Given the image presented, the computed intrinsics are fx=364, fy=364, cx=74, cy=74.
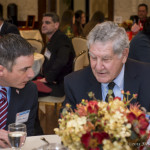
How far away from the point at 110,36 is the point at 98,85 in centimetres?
40

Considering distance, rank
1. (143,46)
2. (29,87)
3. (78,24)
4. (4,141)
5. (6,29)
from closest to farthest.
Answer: (4,141) → (29,87) → (143,46) → (6,29) → (78,24)

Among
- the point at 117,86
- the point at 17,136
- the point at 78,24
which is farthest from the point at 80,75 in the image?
the point at 78,24

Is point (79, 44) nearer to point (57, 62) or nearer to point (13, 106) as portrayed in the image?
point (57, 62)

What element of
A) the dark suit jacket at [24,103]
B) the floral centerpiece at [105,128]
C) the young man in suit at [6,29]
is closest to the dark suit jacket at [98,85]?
the dark suit jacket at [24,103]

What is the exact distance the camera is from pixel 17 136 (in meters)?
1.72

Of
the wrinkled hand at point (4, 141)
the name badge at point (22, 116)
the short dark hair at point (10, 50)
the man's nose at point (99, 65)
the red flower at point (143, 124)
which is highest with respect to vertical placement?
the short dark hair at point (10, 50)

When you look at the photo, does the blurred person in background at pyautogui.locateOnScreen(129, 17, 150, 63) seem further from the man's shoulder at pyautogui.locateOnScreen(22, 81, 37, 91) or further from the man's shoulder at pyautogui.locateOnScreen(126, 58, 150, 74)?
the man's shoulder at pyautogui.locateOnScreen(22, 81, 37, 91)

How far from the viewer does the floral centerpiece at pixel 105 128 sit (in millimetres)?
1349

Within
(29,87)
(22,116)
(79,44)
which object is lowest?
(79,44)

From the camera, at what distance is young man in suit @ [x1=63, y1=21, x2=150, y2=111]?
2236mm

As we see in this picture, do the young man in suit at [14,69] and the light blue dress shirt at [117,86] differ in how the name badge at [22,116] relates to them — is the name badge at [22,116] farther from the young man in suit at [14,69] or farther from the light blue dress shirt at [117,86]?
the light blue dress shirt at [117,86]

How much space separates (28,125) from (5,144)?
571 mm

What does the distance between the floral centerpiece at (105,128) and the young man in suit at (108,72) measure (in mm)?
786

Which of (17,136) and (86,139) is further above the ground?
(86,139)
